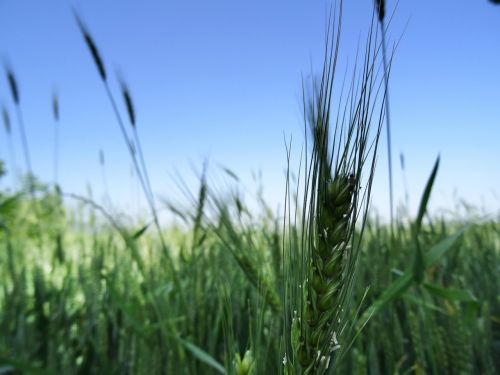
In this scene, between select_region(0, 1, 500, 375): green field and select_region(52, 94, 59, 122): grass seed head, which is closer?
select_region(0, 1, 500, 375): green field

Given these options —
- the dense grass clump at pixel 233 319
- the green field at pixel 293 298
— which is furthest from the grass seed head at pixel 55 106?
the dense grass clump at pixel 233 319

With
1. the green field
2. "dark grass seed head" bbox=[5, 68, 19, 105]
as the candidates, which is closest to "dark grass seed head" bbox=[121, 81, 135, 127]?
the green field

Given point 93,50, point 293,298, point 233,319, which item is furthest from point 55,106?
point 293,298

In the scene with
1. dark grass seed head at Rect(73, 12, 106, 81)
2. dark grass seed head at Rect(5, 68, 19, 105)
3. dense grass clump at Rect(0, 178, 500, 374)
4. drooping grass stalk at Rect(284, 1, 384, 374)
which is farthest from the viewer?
dark grass seed head at Rect(5, 68, 19, 105)

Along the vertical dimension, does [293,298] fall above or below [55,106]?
below

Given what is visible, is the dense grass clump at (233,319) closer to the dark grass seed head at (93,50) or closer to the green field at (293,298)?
the green field at (293,298)

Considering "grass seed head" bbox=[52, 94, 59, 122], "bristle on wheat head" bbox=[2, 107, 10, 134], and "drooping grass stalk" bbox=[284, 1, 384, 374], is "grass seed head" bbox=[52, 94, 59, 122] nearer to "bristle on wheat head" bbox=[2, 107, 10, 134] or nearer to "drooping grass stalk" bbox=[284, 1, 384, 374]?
"bristle on wheat head" bbox=[2, 107, 10, 134]

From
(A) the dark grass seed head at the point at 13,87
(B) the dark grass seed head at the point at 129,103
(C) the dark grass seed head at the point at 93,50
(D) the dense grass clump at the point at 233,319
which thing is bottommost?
(D) the dense grass clump at the point at 233,319

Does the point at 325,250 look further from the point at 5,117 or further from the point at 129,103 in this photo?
the point at 5,117

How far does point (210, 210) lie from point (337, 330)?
426 millimetres

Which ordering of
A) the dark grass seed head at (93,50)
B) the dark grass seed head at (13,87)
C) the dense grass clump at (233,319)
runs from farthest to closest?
the dark grass seed head at (13,87) < the dark grass seed head at (93,50) < the dense grass clump at (233,319)

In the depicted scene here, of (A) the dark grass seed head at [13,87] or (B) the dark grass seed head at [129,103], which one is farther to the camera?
(A) the dark grass seed head at [13,87]

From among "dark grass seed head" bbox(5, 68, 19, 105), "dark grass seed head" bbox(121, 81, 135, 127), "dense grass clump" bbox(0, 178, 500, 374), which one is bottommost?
"dense grass clump" bbox(0, 178, 500, 374)

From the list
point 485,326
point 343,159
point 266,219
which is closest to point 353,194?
point 343,159
